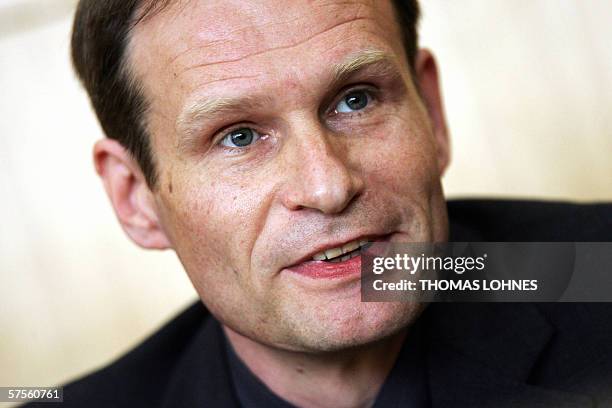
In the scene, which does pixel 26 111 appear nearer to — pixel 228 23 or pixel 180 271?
pixel 180 271

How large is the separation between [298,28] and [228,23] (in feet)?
0.51

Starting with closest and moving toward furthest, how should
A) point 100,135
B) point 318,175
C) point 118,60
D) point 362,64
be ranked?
point 318,175, point 362,64, point 118,60, point 100,135

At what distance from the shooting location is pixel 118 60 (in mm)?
2291

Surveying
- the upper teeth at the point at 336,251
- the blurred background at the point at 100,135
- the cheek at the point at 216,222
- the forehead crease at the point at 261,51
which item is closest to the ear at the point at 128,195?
the cheek at the point at 216,222

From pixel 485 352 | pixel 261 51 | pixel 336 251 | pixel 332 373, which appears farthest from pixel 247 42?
pixel 485 352

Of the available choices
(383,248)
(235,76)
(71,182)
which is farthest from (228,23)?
(71,182)

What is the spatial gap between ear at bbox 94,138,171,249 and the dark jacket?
36 centimetres

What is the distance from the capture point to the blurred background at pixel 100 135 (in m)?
4.25

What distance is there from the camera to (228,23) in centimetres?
205

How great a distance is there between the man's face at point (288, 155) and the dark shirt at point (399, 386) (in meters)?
0.31

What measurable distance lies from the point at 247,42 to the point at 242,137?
218 mm

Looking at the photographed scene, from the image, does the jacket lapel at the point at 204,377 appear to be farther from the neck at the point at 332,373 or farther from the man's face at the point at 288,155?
the man's face at the point at 288,155

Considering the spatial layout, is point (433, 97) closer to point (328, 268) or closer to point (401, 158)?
point (401, 158)

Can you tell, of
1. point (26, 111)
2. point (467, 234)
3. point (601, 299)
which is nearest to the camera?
point (601, 299)
